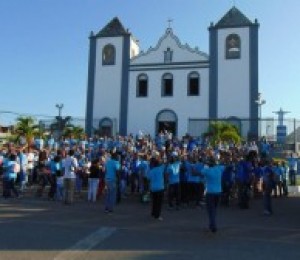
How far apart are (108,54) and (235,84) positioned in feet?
37.1

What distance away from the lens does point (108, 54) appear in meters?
44.0

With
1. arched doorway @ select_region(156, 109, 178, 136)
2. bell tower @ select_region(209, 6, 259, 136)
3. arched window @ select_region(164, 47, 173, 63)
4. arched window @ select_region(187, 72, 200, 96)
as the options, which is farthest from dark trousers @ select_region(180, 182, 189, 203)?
arched window @ select_region(164, 47, 173, 63)

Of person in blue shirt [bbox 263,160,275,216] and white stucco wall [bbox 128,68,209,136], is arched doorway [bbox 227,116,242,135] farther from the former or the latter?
person in blue shirt [bbox 263,160,275,216]

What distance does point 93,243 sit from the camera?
10625mm

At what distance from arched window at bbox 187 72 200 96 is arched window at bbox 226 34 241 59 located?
9.45 feet

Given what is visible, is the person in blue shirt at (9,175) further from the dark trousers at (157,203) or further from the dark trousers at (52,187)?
the dark trousers at (157,203)

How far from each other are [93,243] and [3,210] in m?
5.52

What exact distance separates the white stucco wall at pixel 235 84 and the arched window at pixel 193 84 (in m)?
1.76

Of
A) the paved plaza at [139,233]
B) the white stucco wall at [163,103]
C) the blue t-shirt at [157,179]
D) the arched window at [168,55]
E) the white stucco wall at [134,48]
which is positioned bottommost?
the paved plaza at [139,233]

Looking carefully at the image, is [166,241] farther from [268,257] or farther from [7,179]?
[7,179]

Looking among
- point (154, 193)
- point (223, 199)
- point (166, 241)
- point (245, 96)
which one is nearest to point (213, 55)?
point (245, 96)

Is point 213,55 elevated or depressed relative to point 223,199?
elevated

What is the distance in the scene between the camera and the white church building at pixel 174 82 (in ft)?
129

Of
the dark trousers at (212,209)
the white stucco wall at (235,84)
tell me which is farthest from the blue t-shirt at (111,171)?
the white stucco wall at (235,84)
